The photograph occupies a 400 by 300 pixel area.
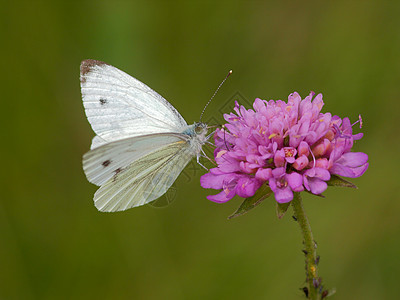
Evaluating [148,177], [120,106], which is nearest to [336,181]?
[148,177]

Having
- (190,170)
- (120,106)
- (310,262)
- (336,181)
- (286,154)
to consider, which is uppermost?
(120,106)

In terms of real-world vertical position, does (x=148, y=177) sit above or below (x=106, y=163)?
below

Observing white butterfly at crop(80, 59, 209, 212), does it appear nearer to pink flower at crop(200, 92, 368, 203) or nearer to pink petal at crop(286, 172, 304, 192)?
pink flower at crop(200, 92, 368, 203)

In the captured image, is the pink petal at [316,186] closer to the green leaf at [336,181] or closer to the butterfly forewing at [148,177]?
the green leaf at [336,181]

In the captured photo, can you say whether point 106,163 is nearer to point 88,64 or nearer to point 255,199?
point 88,64

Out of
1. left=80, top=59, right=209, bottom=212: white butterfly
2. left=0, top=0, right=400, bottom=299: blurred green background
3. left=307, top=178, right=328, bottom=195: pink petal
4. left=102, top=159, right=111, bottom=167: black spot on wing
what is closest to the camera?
left=307, top=178, right=328, bottom=195: pink petal

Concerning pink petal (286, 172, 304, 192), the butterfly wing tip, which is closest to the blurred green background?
the butterfly wing tip

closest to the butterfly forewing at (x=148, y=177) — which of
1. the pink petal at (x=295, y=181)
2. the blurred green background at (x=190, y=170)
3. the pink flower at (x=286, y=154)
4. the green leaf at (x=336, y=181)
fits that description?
the blurred green background at (x=190, y=170)
